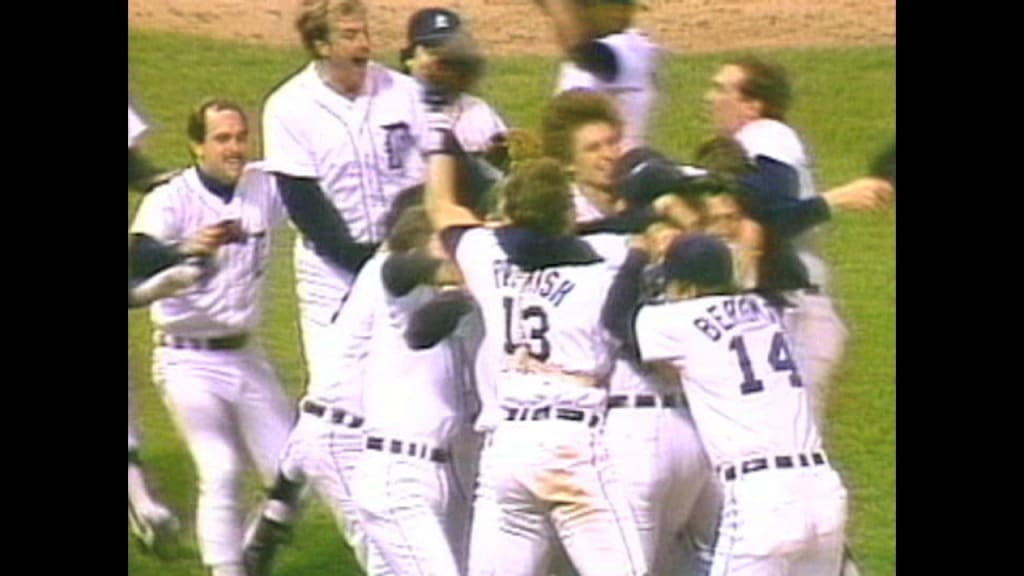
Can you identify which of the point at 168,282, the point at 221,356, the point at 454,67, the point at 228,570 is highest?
the point at 454,67

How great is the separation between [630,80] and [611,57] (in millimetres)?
44

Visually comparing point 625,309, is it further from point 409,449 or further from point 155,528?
point 155,528

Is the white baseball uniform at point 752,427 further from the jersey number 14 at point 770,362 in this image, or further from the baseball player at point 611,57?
the baseball player at point 611,57

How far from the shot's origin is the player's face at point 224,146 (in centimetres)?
358

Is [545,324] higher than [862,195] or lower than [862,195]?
lower

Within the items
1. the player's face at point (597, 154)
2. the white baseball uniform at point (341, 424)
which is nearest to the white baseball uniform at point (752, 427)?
the player's face at point (597, 154)

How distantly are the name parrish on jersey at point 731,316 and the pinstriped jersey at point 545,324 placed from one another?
0.15 metres

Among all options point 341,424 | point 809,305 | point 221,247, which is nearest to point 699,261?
point 809,305

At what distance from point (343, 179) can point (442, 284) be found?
0.22m

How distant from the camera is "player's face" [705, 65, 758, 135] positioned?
3.48 m

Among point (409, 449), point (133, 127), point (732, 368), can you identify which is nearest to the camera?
point (732, 368)

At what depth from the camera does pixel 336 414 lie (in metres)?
3.56
